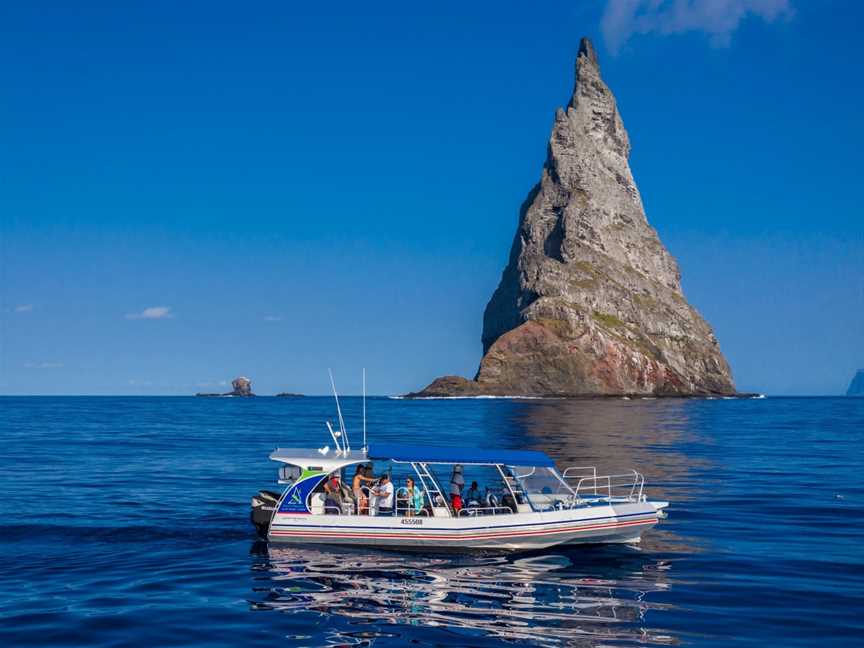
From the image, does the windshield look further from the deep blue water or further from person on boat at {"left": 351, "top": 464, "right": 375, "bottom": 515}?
A: person on boat at {"left": 351, "top": 464, "right": 375, "bottom": 515}

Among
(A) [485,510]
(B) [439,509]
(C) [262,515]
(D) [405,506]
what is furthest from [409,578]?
(C) [262,515]

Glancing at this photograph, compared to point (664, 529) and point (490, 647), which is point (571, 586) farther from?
point (664, 529)

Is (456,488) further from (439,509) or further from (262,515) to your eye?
(262,515)

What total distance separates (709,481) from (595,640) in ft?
89.3

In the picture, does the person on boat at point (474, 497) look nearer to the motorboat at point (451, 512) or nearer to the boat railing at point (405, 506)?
the motorboat at point (451, 512)

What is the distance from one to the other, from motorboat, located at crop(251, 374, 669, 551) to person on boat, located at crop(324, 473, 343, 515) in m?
0.03

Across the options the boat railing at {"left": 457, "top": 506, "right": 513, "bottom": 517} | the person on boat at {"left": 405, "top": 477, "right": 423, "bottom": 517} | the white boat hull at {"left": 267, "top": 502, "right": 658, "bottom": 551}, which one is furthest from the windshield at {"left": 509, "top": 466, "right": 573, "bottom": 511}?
the person on boat at {"left": 405, "top": 477, "right": 423, "bottom": 517}

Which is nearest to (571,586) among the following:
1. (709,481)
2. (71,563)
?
(71,563)

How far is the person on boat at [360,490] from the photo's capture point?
84.9 ft

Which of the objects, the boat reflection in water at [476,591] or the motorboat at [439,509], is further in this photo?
the motorboat at [439,509]

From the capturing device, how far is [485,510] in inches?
1019

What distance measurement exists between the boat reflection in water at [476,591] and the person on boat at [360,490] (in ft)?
4.45

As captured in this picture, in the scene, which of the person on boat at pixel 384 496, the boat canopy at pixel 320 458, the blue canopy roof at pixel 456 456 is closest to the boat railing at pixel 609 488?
the blue canopy roof at pixel 456 456

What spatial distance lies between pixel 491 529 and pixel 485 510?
3.21 ft
